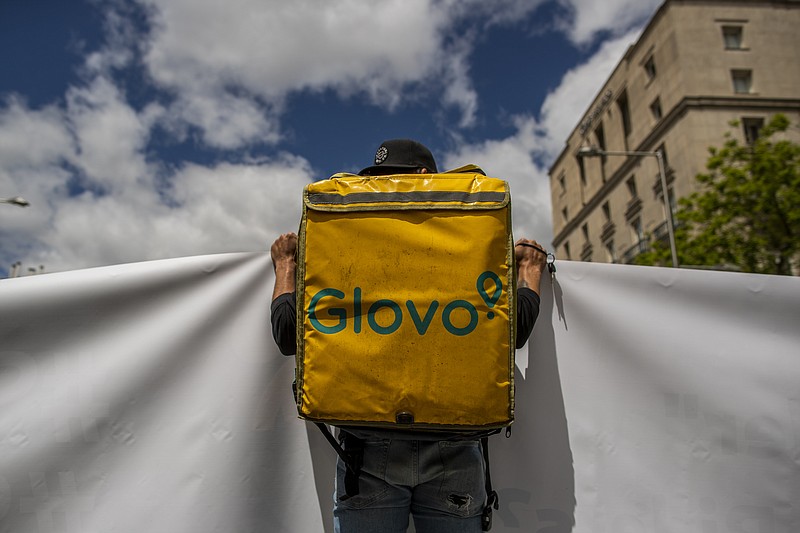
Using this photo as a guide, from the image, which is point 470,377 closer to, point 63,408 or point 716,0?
point 63,408

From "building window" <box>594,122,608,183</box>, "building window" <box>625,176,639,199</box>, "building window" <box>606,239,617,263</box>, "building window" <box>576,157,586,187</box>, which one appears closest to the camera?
"building window" <box>625,176,639,199</box>

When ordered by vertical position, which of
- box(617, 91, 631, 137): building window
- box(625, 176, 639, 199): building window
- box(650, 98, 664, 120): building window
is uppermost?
box(617, 91, 631, 137): building window

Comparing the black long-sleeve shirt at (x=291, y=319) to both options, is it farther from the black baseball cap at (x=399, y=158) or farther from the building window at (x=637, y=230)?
the building window at (x=637, y=230)

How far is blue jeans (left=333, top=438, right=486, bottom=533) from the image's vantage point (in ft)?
5.32

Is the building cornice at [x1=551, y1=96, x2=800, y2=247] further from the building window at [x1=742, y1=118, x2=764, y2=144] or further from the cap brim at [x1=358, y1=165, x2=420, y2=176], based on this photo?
the cap brim at [x1=358, y1=165, x2=420, y2=176]

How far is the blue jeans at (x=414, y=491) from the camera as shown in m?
1.62

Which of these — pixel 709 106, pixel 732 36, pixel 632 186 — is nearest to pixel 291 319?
pixel 709 106

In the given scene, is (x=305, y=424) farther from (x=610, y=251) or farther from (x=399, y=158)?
(x=610, y=251)

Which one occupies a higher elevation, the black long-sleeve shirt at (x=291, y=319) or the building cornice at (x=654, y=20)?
the building cornice at (x=654, y=20)

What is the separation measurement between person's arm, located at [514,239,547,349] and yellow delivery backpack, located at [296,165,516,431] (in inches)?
6.7

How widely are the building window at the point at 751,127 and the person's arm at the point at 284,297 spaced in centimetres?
2807

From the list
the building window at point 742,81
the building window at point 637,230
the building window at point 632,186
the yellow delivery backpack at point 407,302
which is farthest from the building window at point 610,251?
the yellow delivery backpack at point 407,302

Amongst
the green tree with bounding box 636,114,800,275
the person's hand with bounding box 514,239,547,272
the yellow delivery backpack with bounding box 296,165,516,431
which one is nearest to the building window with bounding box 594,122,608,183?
the green tree with bounding box 636,114,800,275

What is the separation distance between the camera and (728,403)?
7.14ft
